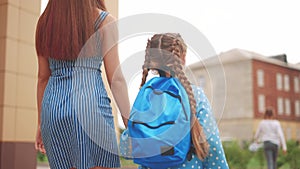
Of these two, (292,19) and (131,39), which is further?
(292,19)

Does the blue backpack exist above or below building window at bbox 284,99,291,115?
below

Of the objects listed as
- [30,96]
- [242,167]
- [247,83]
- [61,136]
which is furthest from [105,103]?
[247,83]

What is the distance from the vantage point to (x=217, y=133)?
175 centimetres

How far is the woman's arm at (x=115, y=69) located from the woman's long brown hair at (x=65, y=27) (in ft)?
0.20

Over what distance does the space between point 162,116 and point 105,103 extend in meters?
0.21

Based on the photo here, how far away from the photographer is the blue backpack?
5.23 ft

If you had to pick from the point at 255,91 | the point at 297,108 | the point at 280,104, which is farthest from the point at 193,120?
the point at 297,108

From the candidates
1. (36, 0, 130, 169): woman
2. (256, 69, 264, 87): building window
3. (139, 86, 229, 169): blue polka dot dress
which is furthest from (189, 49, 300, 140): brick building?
(36, 0, 130, 169): woman

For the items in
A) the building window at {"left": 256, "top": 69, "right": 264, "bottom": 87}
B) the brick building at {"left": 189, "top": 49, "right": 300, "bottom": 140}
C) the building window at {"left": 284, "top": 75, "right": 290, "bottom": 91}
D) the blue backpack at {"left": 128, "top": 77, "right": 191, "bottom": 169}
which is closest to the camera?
the blue backpack at {"left": 128, "top": 77, "right": 191, "bottom": 169}

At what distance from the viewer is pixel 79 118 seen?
5.41 ft

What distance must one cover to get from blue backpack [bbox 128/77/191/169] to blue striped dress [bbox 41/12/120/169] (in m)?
0.10

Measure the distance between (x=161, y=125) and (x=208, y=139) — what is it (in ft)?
0.76

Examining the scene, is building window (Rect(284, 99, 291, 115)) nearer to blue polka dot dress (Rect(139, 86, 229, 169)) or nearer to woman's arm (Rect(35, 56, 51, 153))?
blue polka dot dress (Rect(139, 86, 229, 169))

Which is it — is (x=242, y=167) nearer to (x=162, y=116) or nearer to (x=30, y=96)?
(x=30, y=96)
